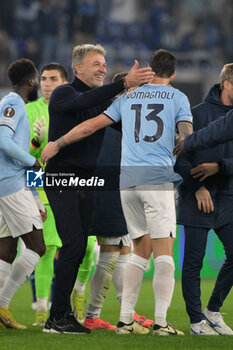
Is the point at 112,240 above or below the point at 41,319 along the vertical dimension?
above

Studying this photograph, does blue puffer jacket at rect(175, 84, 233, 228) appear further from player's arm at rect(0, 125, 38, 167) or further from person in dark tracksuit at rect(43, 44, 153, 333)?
player's arm at rect(0, 125, 38, 167)

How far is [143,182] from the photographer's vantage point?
4.50 meters

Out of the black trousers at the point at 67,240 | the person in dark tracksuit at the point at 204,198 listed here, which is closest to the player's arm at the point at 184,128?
the person in dark tracksuit at the point at 204,198

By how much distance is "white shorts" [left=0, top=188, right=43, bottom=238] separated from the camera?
195 inches

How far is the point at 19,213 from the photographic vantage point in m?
4.96

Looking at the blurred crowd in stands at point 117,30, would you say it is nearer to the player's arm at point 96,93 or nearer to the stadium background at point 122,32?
the stadium background at point 122,32

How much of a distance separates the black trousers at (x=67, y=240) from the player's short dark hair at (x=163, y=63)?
0.94m

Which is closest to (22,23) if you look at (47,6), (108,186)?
(47,6)

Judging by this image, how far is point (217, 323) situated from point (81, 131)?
157cm

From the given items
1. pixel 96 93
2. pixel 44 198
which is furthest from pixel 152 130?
pixel 44 198

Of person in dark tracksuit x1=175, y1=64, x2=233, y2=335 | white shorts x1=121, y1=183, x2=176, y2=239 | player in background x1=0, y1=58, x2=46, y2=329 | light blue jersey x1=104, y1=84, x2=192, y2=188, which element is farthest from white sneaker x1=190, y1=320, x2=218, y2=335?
player in background x1=0, y1=58, x2=46, y2=329

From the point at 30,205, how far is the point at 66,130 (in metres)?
0.61

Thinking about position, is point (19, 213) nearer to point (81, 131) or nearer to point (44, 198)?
point (81, 131)

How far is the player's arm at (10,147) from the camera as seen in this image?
487 centimetres
